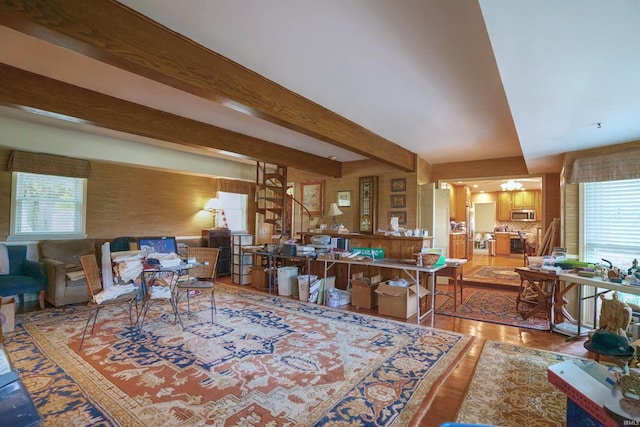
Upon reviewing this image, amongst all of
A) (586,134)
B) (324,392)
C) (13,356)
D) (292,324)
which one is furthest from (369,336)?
(13,356)

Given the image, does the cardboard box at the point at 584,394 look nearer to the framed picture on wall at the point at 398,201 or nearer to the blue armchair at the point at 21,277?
the framed picture on wall at the point at 398,201

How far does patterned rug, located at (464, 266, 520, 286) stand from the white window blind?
2.30 meters

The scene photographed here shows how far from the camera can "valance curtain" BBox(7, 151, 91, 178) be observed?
4578 millimetres

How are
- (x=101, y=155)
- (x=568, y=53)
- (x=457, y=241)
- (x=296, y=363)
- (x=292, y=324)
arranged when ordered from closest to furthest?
1. (x=568, y=53)
2. (x=296, y=363)
3. (x=292, y=324)
4. (x=101, y=155)
5. (x=457, y=241)

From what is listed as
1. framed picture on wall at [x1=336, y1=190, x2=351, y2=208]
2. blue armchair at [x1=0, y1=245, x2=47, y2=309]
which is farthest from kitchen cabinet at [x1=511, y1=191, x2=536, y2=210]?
blue armchair at [x1=0, y1=245, x2=47, y2=309]

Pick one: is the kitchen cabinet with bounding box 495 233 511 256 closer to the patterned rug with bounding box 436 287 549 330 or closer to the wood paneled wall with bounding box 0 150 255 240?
the patterned rug with bounding box 436 287 549 330

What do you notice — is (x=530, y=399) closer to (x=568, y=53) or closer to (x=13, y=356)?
(x=568, y=53)

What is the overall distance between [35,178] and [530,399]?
6970mm

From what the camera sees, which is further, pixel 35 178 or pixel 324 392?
pixel 35 178

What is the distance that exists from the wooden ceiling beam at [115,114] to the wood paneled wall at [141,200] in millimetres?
2751

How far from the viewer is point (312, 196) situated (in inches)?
287

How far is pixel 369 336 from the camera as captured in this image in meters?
3.33

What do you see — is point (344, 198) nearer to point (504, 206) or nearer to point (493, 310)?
point (493, 310)

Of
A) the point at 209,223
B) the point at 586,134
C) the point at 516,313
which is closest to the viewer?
the point at 586,134
